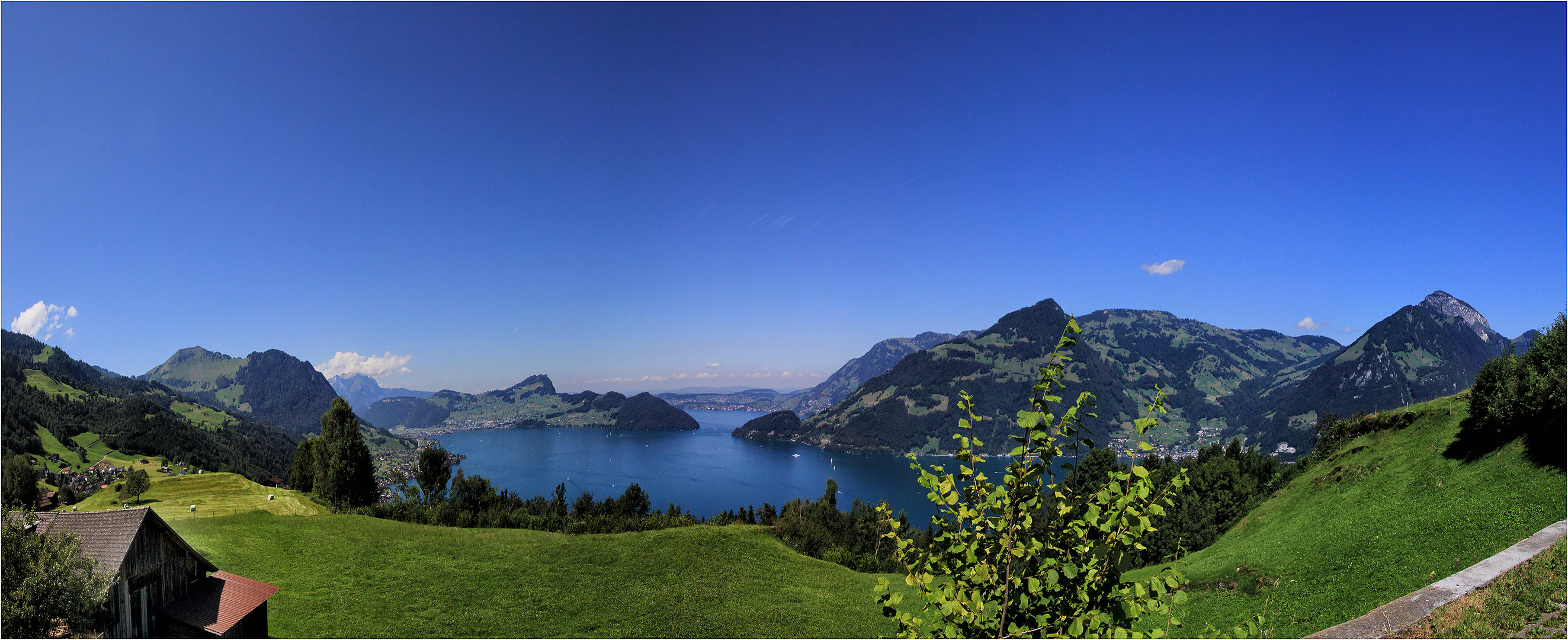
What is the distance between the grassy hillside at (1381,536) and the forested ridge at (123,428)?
139 m

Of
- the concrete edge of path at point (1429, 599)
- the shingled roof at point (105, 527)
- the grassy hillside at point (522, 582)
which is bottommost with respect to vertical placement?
the grassy hillside at point (522, 582)

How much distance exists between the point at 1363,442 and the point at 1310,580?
2159cm

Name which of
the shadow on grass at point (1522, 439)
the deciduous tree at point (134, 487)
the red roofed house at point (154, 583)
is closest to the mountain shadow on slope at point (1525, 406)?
the shadow on grass at point (1522, 439)

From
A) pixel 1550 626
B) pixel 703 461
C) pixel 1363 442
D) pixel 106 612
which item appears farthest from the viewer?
pixel 703 461

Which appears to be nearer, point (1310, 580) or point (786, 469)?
point (1310, 580)

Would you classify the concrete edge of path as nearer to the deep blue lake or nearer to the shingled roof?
the shingled roof

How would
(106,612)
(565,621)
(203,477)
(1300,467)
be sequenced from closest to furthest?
1. (106,612)
2. (565,621)
3. (1300,467)
4. (203,477)

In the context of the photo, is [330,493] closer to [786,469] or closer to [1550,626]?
[1550,626]

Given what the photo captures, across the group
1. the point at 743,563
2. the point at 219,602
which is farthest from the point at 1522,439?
the point at 219,602

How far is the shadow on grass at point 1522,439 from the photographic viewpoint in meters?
15.4

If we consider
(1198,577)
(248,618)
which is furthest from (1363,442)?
(248,618)

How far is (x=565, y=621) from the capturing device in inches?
778

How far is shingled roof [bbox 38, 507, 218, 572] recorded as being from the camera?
12711 mm

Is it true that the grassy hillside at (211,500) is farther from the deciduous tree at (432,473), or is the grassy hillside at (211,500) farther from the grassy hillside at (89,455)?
the grassy hillside at (89,455)
